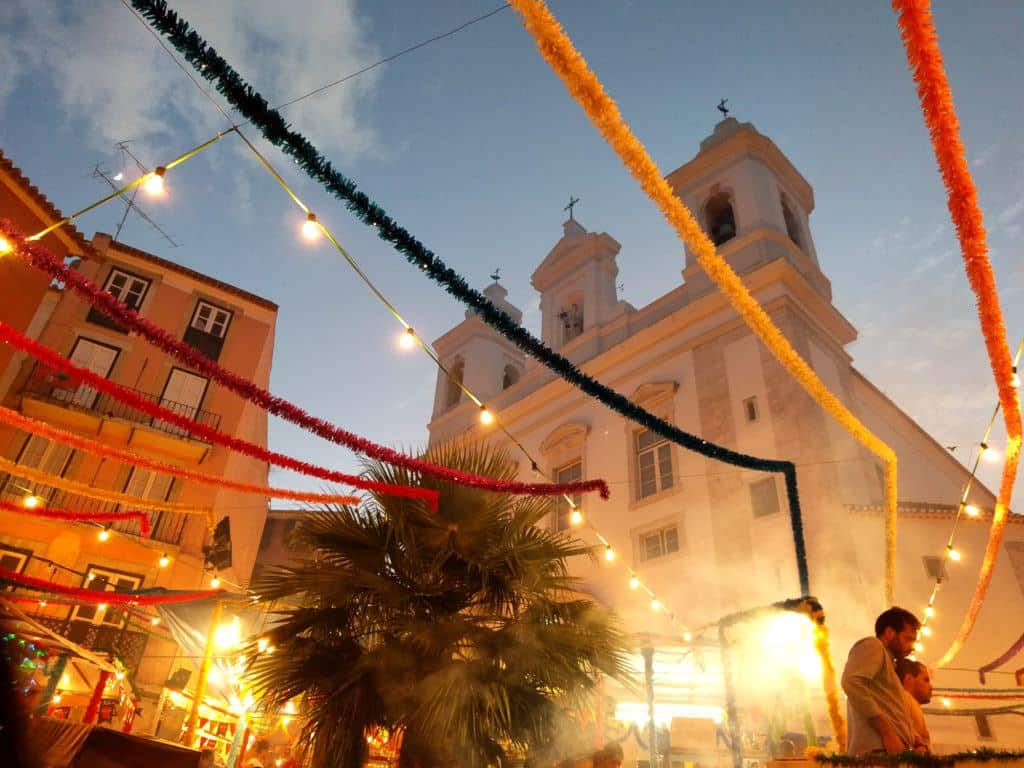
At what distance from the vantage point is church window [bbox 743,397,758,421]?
14.8 metres

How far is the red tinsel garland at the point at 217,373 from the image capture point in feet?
16.7

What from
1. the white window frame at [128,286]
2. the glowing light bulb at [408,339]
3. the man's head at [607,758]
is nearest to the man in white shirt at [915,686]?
the man's head at [607,758]

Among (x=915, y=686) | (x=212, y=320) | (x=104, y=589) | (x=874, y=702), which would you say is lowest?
(x=874, y=702)

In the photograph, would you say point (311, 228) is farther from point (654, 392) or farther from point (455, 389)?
point (455, 389)

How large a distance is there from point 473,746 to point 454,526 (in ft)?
6.98

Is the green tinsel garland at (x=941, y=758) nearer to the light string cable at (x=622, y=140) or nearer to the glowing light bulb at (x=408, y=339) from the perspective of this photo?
the light string cable at (x=622, y=140)

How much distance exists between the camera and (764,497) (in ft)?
45.2

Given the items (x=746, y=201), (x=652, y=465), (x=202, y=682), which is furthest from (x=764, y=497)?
(x=202, y=682)

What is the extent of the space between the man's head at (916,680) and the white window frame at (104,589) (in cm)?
1648

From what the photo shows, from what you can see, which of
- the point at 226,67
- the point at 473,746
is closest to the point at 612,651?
the point at 473,746

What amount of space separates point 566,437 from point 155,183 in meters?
15.4

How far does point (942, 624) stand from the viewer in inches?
461

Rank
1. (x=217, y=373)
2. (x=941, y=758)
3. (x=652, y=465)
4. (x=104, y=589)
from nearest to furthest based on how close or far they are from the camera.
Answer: (x=941, y=758) < (x=217, y=373) < (x=104, y=589) < (x=652, y=465)

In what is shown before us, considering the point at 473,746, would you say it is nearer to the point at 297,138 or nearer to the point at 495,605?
the point at 495,605
